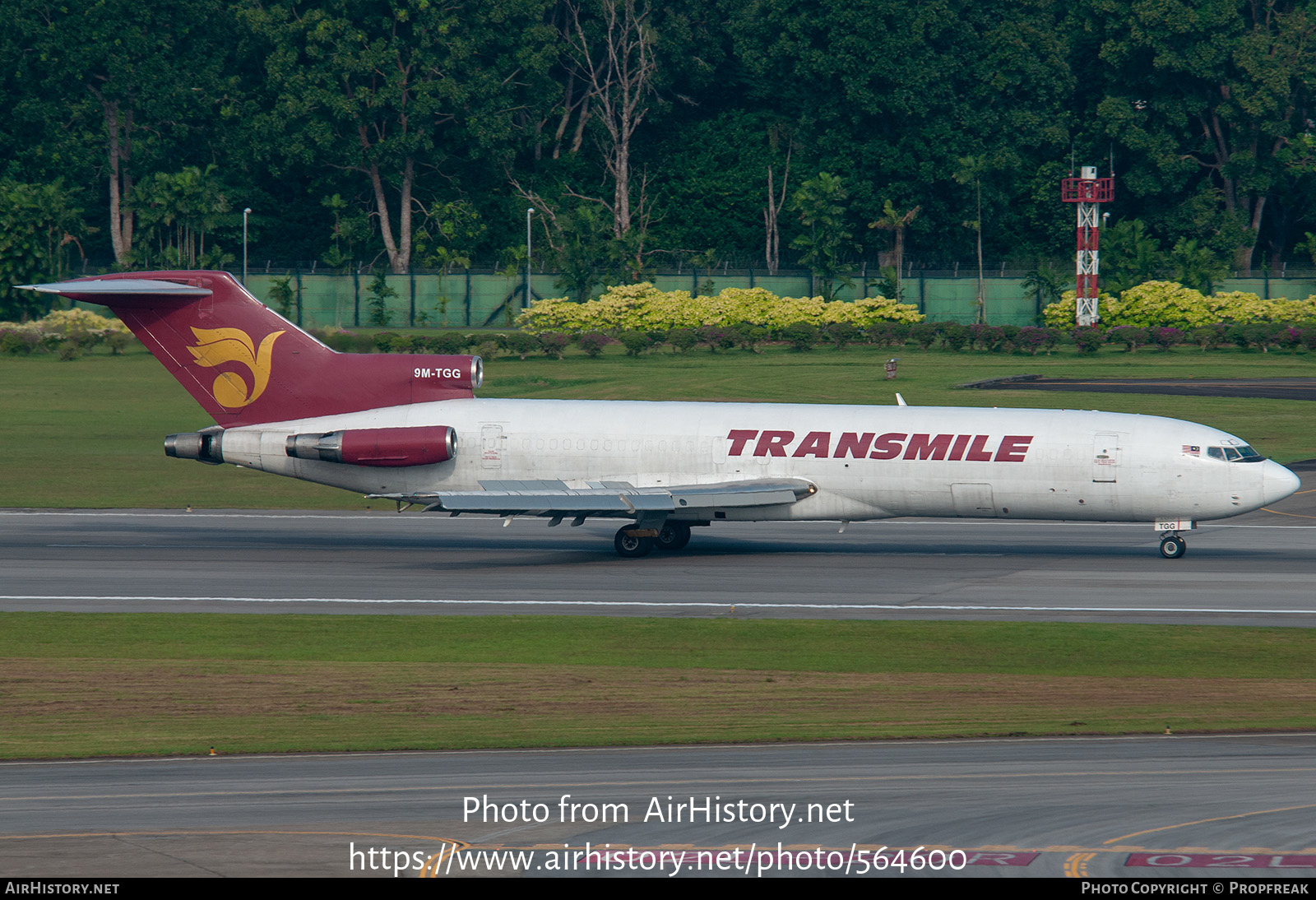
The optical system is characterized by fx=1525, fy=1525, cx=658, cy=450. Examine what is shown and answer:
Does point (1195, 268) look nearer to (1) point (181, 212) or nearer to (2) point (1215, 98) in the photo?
(2) point (1215, 98)

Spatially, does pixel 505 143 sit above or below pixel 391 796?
above

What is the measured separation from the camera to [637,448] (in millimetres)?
40094

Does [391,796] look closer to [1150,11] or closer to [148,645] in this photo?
[148,645]

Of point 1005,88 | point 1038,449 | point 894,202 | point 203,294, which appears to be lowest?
point 1038,449

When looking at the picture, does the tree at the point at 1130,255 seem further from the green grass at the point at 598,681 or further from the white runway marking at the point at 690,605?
the green grass at the point at 598,681

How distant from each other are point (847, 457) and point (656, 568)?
5666mm

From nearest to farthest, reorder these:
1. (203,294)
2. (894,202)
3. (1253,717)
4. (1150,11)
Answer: (1253,717) < (203,294) < (1150,11) < (894,202)

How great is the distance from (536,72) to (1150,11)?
5124 cm

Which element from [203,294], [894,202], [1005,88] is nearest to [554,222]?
[894,202]

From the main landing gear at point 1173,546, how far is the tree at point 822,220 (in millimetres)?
88212

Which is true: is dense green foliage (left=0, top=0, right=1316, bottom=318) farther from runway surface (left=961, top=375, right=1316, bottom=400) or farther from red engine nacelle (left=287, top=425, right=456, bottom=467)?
red engine nacelle (left=287, top=425, right=456, bottom=467)

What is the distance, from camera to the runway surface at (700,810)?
16.0 meters

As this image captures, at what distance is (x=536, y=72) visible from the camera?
132 metres

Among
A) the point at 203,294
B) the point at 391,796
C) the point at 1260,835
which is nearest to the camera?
the point at 1260,835
